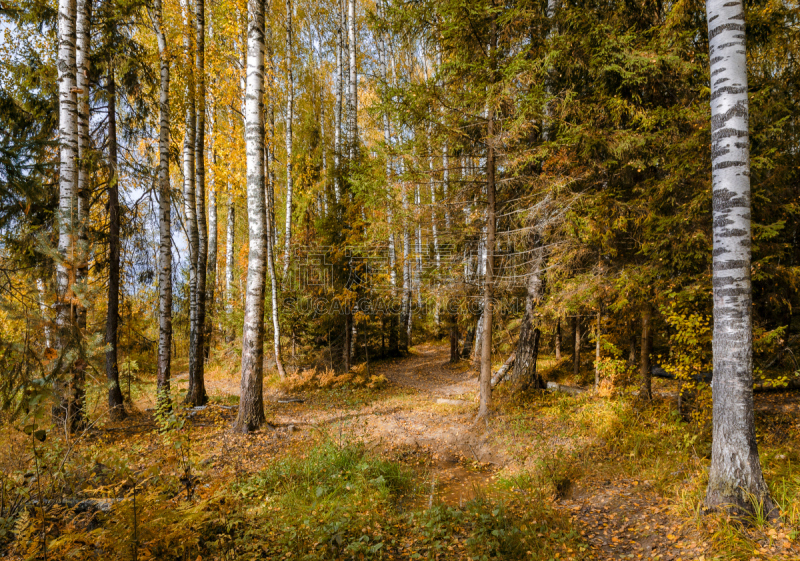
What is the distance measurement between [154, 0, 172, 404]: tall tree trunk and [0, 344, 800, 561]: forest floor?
1.46 meters

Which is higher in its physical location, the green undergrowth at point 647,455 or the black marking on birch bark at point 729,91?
the black marking on birch bark at point 729,91

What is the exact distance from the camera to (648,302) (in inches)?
274

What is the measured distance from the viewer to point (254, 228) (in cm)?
699

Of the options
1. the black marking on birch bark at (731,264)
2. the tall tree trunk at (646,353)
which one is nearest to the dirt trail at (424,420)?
the tall tree trunk at (646,353)

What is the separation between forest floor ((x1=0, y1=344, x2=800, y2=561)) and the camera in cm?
383

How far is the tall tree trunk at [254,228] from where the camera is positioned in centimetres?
688

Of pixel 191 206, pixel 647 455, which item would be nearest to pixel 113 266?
pixel 191 206

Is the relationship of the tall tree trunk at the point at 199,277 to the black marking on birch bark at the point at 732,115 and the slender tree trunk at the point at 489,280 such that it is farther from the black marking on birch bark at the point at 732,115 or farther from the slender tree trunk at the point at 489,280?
the black marking on birch bark at the point at 732,115

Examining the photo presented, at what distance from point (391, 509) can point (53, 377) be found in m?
3.87

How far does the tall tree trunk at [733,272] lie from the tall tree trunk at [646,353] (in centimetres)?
323

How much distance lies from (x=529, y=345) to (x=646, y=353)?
8.65 ft

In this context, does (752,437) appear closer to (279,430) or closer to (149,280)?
(279,430)

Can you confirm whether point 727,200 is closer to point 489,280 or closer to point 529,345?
point 489,280

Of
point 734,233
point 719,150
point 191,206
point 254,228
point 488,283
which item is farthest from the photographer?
point 191,206
